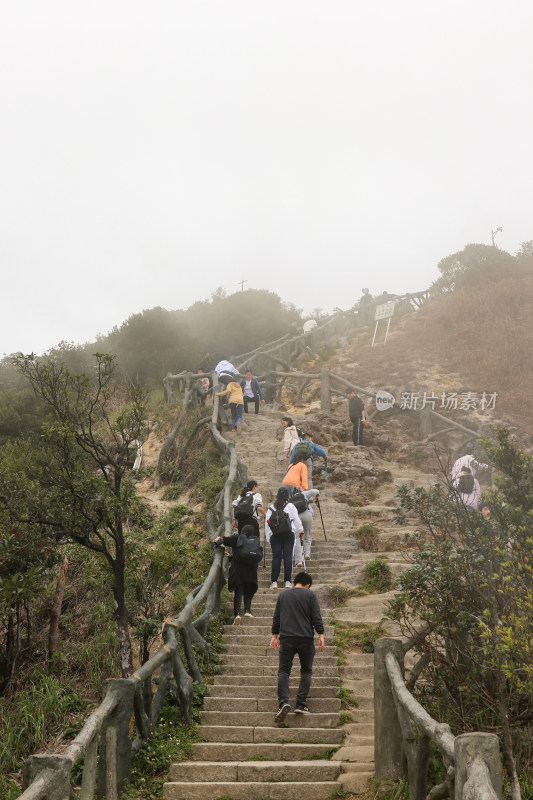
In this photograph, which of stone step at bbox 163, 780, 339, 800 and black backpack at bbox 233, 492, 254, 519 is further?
black backpack at bbox 233, 492, 254, 519

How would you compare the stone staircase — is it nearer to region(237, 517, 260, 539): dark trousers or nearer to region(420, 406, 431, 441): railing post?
region(237, 517, 260, 539): dark trousers

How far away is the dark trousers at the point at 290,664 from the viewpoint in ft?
20.8

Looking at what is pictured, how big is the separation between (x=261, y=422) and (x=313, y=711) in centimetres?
1140

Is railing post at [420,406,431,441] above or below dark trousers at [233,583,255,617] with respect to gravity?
above

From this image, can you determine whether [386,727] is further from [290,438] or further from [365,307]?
[365,307]

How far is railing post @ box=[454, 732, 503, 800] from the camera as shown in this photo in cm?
295

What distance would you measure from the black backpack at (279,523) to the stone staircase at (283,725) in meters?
1.00

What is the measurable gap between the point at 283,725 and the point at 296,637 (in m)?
0.78

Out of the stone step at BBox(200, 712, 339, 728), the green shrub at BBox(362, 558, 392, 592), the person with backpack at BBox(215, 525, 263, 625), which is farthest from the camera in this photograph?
the green shrub at BBox(362, 558, 392, 592)

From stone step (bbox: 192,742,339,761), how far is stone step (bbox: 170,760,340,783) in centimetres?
23

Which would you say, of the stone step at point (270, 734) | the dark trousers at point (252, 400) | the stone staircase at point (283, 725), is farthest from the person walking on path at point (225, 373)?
the stone step at point (270, 734)

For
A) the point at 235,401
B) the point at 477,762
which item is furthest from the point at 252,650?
the point at 235,401

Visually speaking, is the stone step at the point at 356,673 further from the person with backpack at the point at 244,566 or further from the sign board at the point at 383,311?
the sign board at the point at 383,311

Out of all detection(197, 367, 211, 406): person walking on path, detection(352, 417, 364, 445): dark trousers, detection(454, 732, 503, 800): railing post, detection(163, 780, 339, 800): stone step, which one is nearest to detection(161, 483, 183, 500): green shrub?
detection(197, 367, 211, 406): person walking on path
